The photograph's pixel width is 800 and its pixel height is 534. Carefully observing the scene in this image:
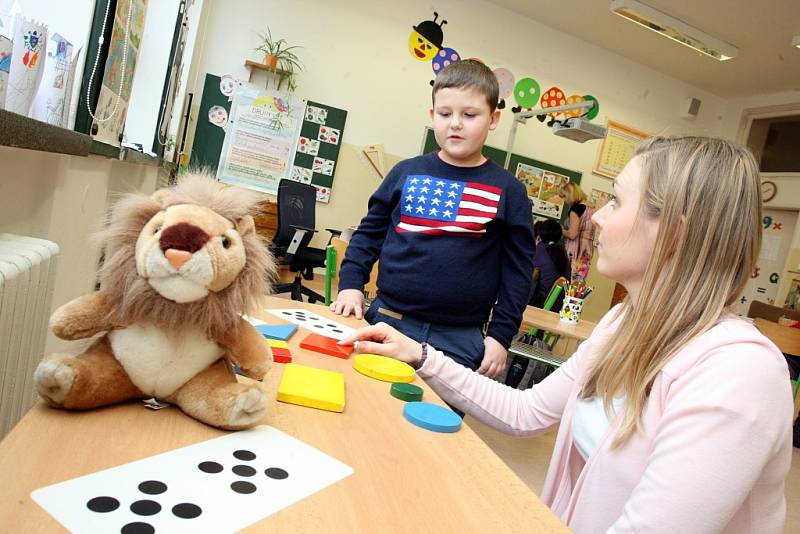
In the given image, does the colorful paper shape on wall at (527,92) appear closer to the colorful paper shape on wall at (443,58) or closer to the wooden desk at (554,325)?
the colorful paper shape on wall at (443,58)

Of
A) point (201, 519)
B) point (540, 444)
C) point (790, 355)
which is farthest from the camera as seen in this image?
point (790, 355)

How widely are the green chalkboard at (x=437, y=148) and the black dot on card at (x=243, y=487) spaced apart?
16.7ft

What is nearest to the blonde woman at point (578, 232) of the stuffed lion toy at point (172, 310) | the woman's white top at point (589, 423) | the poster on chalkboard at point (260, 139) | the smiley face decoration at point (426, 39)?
the smiley face decoration at point (426, 39)

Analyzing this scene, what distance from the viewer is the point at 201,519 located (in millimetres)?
418

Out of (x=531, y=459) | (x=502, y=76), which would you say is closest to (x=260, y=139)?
(x=502, y=76)

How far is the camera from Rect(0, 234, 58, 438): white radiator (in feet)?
2.65

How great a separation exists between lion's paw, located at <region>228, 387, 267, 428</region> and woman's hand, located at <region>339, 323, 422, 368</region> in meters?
0.42

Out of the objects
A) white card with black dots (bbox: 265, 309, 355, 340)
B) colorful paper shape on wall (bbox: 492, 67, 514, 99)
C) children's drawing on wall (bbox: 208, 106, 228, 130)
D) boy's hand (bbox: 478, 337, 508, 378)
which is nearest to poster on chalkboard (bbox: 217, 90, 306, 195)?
children's drawing on wall (bbox: 208, 106, 228, 130)

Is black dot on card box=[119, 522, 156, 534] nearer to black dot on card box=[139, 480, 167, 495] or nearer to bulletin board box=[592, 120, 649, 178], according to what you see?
black dot on card box=[139, 480, 167, 495]

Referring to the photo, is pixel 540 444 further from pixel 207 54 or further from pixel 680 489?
pixel 207 54

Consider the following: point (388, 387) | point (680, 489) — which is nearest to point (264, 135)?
point (388, 387)

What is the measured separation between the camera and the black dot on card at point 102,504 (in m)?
0.40

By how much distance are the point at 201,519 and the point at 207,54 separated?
510cm

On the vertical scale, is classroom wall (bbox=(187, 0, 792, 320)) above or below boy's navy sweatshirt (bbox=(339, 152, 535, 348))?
above
